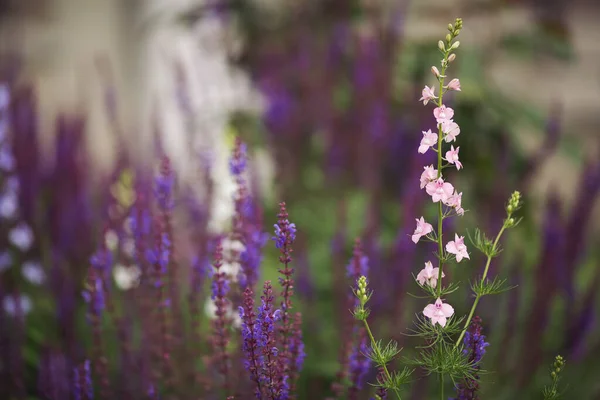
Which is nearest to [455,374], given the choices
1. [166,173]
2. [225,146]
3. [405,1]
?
[166,173]

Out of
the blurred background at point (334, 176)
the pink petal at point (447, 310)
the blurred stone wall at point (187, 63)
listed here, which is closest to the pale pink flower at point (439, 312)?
the pink petal at point (447, 310)

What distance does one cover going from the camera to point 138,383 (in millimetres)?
1400

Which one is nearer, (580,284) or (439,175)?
(439,175)

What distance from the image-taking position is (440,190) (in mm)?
905

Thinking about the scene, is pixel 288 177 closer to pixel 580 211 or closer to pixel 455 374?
pixel 580 211

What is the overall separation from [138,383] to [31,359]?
584mm

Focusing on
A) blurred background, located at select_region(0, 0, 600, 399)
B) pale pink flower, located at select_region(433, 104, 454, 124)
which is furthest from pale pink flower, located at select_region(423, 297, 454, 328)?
pale pink flower, located at select_region(433, 104, 454, 124)

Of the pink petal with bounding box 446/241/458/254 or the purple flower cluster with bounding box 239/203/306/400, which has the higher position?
the pink petal with bounding box 446/241/458/254

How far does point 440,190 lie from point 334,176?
1770 mm

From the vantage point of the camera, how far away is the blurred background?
69.8 inches

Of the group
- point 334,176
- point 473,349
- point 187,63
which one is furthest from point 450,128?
point 187,63

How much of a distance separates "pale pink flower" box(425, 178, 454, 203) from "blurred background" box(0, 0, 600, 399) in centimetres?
25

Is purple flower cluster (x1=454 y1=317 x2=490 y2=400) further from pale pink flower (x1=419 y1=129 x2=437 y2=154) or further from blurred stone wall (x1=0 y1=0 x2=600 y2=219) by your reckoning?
blurred stone wall (x1=0 y1=0 x2=600 y2=219)

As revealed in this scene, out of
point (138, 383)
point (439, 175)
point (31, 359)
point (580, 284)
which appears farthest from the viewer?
point (580, 284)
